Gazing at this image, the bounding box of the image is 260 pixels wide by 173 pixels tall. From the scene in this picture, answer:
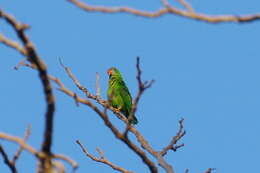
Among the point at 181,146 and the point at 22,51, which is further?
the point at 181,146

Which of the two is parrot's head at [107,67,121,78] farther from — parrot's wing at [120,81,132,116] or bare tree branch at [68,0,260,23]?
bare tree branch at [68,0,260,23]

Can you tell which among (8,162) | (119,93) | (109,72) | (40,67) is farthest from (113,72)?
(40,67)

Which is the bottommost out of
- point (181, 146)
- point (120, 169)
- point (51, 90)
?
point (51, 90)

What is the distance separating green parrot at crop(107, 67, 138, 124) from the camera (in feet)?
37.2

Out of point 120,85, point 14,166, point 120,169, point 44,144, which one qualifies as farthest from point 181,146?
point 120,85

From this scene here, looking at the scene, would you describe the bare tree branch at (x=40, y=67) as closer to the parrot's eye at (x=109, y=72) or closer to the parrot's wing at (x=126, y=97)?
the parrot's wing at (x=126, y=97)

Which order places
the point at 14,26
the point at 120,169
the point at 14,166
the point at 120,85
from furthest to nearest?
the point at 120,85
the point at 120,169
the point at 14,166
the point at 14,26

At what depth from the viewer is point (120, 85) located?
11922 millimetres

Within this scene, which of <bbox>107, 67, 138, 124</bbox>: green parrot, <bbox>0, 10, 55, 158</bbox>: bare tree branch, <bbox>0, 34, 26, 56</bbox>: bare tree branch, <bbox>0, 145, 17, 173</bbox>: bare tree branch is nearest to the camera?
<bbox>0, 10, 55, 158</bbox>: bare tree branch

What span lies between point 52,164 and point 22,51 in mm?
566

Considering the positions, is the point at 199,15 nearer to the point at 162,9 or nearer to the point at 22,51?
the point at 162,9

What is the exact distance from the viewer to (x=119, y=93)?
38.0 feet

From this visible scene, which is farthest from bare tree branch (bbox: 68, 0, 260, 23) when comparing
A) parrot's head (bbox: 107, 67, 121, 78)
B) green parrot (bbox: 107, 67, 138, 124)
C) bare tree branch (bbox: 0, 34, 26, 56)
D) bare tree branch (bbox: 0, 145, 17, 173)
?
parrot's head (bbox: 107, 67, 121, 78)

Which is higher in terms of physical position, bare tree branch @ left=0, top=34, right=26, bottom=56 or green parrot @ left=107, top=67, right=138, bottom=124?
green parrot @ left=107, top=67, right=138, bottom=124
